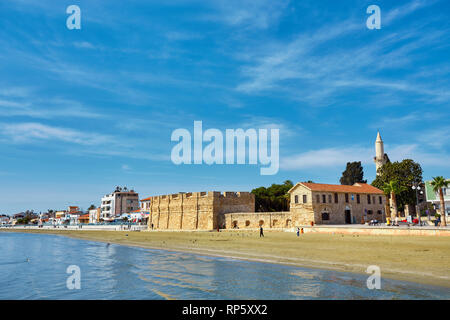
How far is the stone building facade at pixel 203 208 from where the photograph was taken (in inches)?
2176

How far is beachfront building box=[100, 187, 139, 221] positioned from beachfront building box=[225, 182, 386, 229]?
7127 centimetres

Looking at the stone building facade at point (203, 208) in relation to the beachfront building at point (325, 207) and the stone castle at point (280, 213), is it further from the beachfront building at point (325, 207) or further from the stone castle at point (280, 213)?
the beachfront building at point (325, 207)

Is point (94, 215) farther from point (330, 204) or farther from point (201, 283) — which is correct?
point (201, 283)

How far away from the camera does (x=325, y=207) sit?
4219cm

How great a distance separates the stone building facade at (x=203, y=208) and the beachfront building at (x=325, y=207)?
6.54m

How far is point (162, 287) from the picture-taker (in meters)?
13.8

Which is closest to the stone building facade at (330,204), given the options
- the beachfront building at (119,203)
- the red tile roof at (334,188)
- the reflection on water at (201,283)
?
the red tile roof at (334,188)

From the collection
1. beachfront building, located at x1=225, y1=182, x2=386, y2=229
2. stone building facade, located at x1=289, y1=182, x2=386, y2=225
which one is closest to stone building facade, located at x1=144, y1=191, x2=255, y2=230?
beachfront building, located at x1=225, y1=182, x2=386, y2=229

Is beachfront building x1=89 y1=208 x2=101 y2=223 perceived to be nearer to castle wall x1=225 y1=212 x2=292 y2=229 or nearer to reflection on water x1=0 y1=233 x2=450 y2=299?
castle wall x1=225 y1=212 x2=292 y2=229

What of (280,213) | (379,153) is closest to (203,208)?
(280,213)

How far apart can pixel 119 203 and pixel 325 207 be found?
84.3 meters
